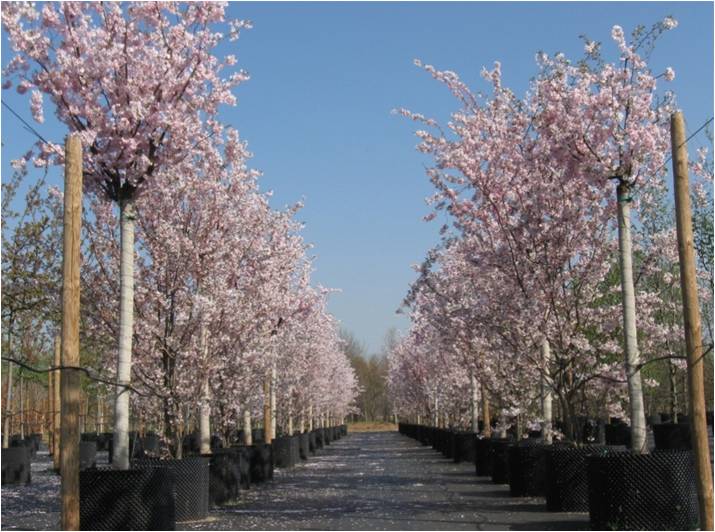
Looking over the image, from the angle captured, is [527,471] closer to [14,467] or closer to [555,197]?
[555,197]

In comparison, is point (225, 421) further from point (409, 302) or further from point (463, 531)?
point (463, 531)

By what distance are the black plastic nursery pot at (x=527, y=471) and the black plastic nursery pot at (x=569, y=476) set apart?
4.62 ft

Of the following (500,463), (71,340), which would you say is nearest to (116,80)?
(71,340)

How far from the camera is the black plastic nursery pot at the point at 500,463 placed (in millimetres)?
17920

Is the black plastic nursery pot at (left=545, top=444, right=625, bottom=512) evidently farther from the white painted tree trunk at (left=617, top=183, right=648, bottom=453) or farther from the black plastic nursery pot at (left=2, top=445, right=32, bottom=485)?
the black plastic nursery pot at (left=2, top=445, right=32, bottom=485)

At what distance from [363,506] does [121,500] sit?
5311mm

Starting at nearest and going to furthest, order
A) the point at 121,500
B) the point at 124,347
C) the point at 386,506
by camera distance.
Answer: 1. the point at 121,500
2. the point at 124,347
3. the point at 386,506

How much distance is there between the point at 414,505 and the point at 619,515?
16.1 ft

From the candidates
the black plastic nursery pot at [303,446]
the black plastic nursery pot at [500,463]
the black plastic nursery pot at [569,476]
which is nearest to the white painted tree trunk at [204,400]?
the black plastic nursery pot at [569,476]

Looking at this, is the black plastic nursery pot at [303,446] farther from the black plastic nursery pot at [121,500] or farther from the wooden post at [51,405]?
the black plastic nursery pot at [121,500]

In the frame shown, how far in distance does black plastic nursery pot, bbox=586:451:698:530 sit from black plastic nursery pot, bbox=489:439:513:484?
7.48 m

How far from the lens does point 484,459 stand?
2058 cm

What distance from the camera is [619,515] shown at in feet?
33.2

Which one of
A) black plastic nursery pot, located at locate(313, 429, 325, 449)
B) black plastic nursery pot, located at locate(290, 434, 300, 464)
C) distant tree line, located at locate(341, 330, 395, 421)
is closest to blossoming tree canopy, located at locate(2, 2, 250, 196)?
black plastic nursery pot, located at locate(290, 434, 300, 464)
